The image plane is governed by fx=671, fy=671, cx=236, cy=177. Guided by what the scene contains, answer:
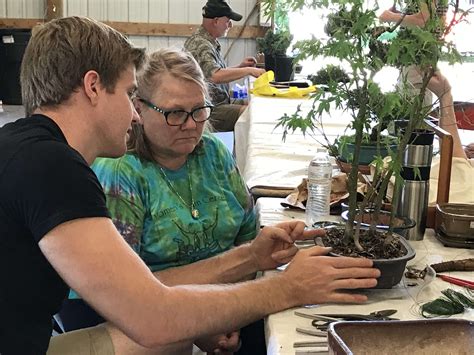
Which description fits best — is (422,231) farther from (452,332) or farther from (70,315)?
(70,315)

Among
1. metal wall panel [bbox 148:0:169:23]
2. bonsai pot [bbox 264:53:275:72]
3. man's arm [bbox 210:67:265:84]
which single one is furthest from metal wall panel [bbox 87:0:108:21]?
bonsai pot [bbox 264:53:275:72]

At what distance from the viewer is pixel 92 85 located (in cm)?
124

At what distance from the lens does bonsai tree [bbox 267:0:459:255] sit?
1216 mm

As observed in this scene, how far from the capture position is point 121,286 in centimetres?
109

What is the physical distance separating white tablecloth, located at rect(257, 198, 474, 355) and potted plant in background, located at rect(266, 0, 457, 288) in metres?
0.03

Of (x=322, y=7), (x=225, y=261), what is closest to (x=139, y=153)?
(x=225, y=261)

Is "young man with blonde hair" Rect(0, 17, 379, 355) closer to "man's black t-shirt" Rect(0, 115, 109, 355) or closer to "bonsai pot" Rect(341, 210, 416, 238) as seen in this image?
"man's black t-shirt" Rect(0, 115, 109, 355)

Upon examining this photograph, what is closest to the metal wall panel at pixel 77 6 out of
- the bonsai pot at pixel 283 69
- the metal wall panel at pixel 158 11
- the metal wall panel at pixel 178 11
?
the metal wall panel at pixel 158 11

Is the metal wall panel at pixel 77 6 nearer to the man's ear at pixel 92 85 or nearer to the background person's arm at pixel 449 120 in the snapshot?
the background person's arm at pixel 449 120

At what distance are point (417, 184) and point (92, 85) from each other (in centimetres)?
82

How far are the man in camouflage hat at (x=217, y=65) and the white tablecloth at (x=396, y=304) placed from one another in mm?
3282

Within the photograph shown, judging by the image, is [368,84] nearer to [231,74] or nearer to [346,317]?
[346,317]

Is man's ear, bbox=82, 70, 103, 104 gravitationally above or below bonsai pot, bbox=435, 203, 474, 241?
above

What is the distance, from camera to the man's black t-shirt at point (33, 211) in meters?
1.08
